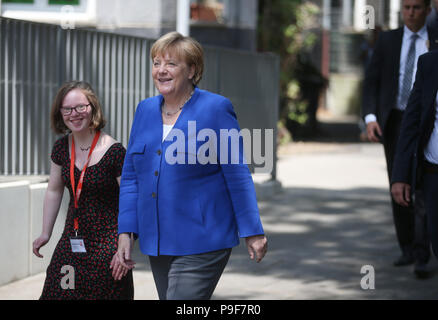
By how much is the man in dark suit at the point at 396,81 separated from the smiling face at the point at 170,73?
3262 millimetres

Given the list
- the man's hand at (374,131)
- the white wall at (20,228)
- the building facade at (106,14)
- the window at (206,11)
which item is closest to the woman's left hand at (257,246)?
the white wall at (20,228)

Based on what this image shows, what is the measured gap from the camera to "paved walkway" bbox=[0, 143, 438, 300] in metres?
6.51

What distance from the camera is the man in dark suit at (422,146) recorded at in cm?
461

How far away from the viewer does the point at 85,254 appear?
4613 millimetres

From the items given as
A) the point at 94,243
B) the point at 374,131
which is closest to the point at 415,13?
the point at 374,131

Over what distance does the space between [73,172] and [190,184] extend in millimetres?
1035

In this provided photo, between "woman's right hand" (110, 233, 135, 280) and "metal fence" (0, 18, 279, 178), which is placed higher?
"metal fence" (0, 18, 279, 178)

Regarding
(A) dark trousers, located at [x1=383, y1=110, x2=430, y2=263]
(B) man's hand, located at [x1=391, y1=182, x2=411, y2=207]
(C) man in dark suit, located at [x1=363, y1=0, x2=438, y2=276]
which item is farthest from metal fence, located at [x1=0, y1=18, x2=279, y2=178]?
(B) man's hand, located at [x1=391, y1=182, x2=411, y2=207]

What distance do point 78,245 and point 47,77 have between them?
312 centimetres

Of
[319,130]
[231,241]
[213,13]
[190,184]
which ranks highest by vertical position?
[213,13]

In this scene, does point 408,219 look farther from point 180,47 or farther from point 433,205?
point 180,47

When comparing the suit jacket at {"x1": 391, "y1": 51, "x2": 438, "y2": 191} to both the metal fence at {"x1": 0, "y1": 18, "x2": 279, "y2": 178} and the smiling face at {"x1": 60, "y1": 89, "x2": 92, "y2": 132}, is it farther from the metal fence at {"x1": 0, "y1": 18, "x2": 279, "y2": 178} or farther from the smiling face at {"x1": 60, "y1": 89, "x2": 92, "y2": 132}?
the metal fence at {"x1": 0, "y1": 18, "x2": 279, "y2": 178}
